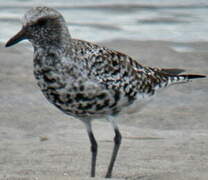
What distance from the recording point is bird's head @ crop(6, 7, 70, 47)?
7.14 meters

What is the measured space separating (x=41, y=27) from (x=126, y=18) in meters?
9.56

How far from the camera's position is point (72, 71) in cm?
723

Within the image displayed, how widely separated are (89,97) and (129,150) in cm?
183

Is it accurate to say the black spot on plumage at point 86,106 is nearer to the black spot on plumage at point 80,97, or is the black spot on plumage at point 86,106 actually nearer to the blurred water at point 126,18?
the black spot on plumage at point 80,97

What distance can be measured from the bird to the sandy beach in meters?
0.63

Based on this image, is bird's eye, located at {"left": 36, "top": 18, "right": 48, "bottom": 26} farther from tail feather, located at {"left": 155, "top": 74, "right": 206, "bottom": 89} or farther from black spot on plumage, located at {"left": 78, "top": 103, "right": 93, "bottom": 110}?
tail feather, located at {"left": 155, "top": 74, "right": 206, "bottom": 89}

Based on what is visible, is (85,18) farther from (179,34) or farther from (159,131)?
(159,131)

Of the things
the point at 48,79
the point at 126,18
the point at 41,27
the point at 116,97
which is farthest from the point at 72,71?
the point at 126,18

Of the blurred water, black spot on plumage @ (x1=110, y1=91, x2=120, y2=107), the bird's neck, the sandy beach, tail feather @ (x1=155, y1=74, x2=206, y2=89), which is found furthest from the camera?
the blurred water

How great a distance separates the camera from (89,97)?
7336mm

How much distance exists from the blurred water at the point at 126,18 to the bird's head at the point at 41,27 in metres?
7.22

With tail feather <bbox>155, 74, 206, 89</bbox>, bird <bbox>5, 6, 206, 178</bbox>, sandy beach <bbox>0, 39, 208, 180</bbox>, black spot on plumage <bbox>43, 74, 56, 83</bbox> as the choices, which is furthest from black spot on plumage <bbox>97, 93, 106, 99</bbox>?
tail feather <bbox>155, 74, 206, 89</bbox>

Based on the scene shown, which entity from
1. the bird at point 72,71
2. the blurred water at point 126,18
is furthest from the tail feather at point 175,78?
the blurred water at point 126,18

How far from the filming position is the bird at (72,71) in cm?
720
